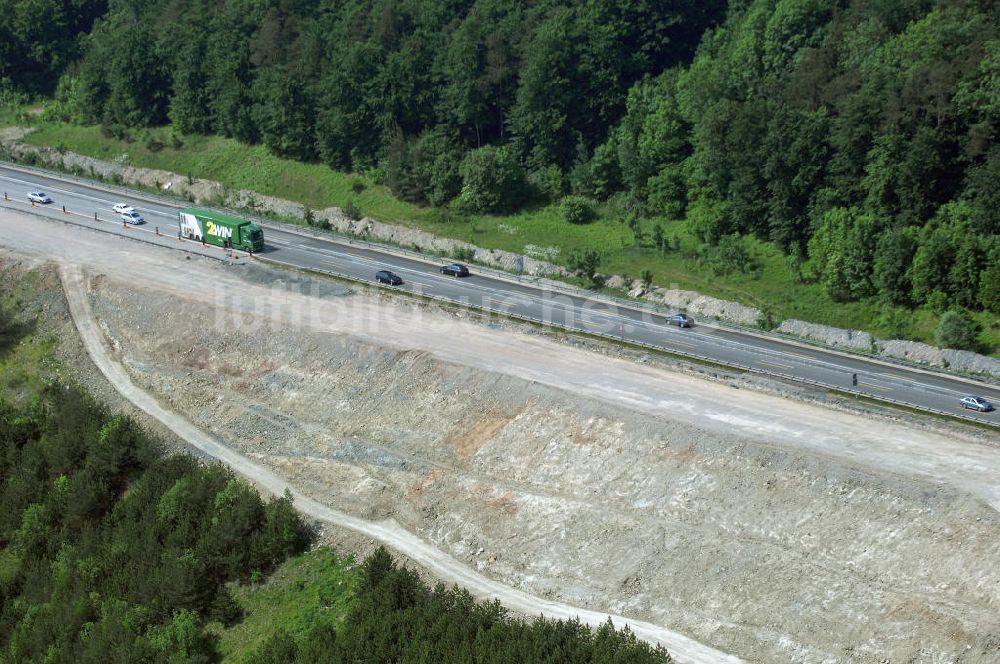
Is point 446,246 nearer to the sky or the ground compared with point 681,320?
nearer to the sky

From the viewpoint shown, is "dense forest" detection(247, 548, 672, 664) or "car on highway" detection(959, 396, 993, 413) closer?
"dense forest" detection(247, 548, 672, 664)

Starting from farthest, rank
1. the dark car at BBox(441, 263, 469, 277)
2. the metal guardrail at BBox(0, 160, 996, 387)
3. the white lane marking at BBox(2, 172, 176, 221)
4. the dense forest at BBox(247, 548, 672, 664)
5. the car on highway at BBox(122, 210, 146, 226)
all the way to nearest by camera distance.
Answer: the white lane marking at BBox(2, 172, 176, 221) → the car on highway at BBox(122, 210, 146, 226) → the dark car at BBox(441, 263, 469, 277) → the metal guardrail at BBox(0, 160, 996, 387) → the dense forest at BBox(247, 548, 672, 664)

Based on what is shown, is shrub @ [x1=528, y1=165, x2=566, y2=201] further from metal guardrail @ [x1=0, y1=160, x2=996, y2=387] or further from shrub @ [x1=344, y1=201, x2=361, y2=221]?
shrub @ [x1=344, y1=201, x2=361, y2=221]

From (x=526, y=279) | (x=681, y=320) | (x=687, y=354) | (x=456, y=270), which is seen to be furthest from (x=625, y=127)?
(x=687, y=354)

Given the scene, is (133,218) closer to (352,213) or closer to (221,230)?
(221,230)

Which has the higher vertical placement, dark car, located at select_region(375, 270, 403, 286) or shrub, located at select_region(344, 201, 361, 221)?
shrub, located at select_region(344, 201, 361, 221)

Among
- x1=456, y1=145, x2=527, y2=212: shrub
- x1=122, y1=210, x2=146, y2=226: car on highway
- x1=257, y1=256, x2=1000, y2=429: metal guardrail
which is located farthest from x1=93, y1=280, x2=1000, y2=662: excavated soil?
x1=456, y1=145, x2=527, y2=212: shrub

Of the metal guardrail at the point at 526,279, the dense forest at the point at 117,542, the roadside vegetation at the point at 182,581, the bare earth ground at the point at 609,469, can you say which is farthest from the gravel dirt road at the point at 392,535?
the metal guardrail at the point at 526,279
